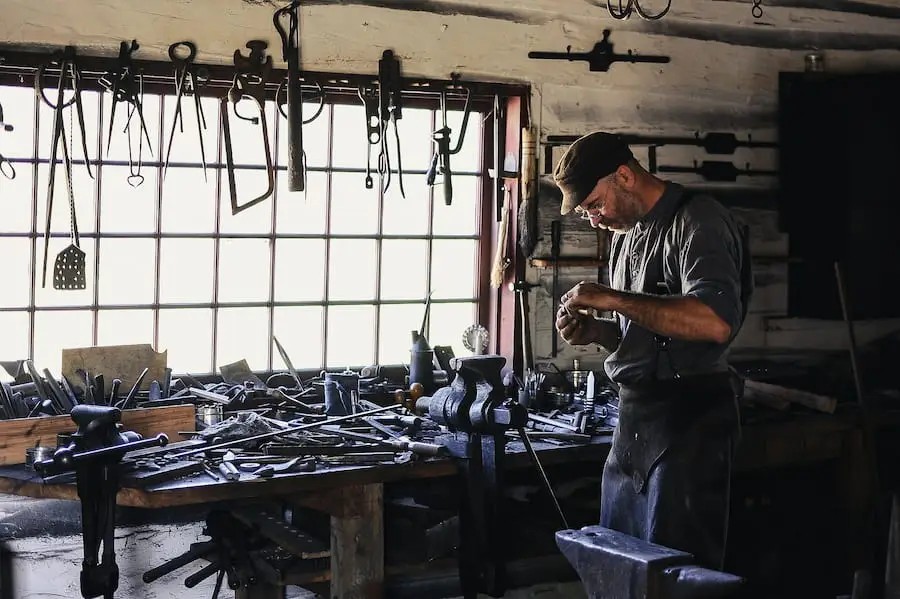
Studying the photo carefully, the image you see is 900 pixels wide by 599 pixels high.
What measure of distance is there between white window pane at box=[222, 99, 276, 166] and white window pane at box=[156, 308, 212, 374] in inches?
24.2

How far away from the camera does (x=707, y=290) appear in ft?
8.68

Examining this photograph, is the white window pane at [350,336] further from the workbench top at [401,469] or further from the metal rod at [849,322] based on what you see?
the metal rod at [849,322]

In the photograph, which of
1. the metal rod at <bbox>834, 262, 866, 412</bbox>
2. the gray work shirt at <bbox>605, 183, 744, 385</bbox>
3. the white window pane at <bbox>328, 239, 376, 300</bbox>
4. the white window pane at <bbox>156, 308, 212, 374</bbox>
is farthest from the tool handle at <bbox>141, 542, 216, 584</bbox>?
the metal rod at <bbox>834, 262, 866, 412</bbox>

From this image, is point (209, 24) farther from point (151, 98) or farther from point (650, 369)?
point (650, 369)

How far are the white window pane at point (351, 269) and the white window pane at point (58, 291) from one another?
920mm

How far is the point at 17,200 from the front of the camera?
12.5 ft

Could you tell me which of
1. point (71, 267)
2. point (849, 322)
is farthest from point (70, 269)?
point (849, 322)

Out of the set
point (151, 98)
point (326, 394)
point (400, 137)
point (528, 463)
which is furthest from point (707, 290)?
point (151, 98)

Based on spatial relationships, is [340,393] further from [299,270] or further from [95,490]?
[95,490]

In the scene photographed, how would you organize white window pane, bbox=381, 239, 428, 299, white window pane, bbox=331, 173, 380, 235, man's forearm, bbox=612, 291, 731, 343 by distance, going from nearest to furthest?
man's forearm, bbox=612, 291, 731, 343 → white window pane, bbox=331, 173, 380, 235 → white window pane, bbox=381, 239, 428, 299

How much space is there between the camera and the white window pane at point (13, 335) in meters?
3.82

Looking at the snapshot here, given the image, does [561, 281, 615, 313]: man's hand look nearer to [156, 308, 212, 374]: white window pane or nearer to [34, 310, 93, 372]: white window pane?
[156, 308, 212, 374]: white window pane

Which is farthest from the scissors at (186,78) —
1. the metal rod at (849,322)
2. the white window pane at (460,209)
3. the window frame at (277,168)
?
the metal rod at (849,322)

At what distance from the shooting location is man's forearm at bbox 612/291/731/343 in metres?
2.60
